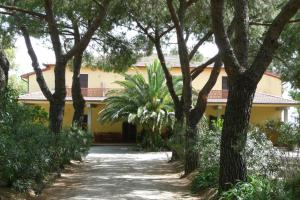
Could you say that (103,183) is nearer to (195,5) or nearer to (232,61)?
(232,61)

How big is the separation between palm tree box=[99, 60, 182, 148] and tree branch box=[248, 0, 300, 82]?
22.3 meters

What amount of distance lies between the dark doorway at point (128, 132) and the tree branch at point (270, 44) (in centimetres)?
3209

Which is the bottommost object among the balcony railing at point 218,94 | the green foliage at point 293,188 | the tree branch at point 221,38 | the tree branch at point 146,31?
the green foliage at point 293,188

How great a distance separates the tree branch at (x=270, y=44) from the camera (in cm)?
891

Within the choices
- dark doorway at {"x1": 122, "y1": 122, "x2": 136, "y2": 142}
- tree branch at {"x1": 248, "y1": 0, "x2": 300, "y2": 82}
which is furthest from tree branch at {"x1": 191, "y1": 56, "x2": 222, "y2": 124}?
dark doorway at {"x1": 122, "y1": 122, "x2": 136, "y2": 142}

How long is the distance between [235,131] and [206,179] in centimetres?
344

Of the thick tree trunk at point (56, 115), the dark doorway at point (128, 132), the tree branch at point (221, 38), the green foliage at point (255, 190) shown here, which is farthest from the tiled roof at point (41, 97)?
the green foliage at point (255, 190)

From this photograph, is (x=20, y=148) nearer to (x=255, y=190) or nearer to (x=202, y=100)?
(x=255, y=190)

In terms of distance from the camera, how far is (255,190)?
877 cm

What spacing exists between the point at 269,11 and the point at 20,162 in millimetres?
10337

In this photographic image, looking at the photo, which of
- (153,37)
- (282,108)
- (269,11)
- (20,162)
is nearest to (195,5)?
(269,11)

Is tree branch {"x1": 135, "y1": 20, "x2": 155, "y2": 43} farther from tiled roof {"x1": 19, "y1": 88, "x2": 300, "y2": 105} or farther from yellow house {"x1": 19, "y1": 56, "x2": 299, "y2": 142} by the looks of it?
tiled roof {"x1": 19, "y1": 88, "x2": 300, "y2": 105}

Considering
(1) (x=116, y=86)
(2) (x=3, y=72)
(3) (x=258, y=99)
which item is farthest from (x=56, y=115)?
(1) (x=116, y=86)

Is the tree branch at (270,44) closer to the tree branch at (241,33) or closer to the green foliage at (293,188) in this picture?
the tree branch at (241,33)
